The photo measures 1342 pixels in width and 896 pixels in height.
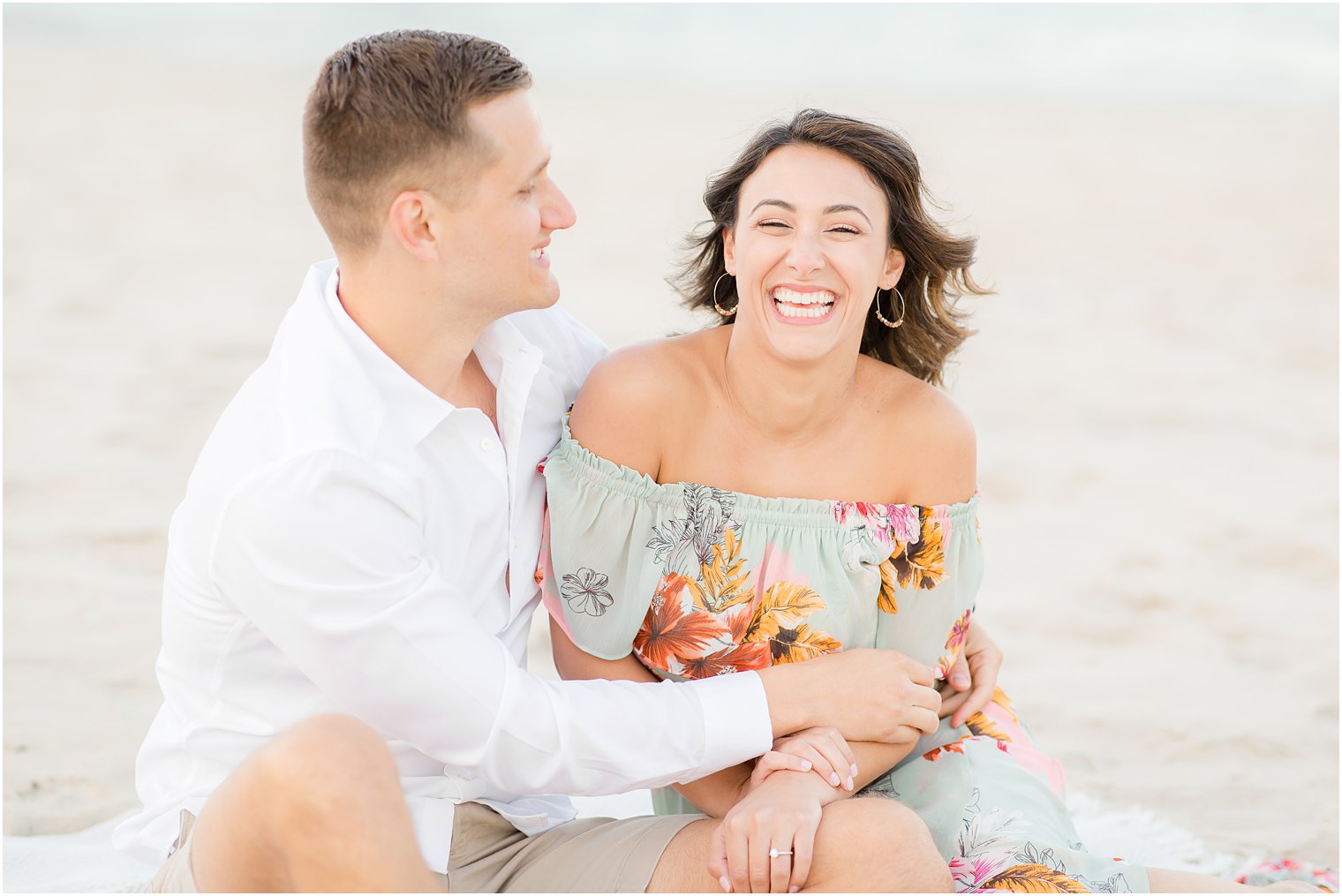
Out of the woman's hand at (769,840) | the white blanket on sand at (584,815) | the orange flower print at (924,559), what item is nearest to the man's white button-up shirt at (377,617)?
the woman's hand at (769,840)

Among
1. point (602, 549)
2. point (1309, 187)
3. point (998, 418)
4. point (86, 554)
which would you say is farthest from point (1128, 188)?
point (602, 549)

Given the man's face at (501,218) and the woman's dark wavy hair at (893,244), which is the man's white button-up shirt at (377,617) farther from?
the woman's dark wavy hair at (893,244)

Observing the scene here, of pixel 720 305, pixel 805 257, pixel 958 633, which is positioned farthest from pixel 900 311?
pixel 958 633

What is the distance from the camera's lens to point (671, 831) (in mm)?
2736

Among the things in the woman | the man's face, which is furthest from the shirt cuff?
the man's face

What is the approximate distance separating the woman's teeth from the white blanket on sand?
1474 millimetres

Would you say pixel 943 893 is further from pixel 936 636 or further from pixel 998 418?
pixel 998 418

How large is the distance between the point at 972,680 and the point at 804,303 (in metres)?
1.06

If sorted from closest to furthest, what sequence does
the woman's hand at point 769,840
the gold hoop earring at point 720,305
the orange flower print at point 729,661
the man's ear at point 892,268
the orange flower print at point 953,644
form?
the woman's hand at point 769,840 → the orange flower print at point 729,661 → the orange flower print at point 953,644 → the man's ear at point 892,268 → the gold hoop earring at point 720,305

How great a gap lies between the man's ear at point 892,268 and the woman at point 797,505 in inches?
2.3

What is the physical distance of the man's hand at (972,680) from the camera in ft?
10.6

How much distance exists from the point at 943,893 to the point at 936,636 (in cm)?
65

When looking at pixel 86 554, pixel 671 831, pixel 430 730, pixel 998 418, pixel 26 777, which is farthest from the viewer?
pixel 998 418

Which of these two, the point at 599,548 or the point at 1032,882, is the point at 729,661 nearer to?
the point at 599,548
